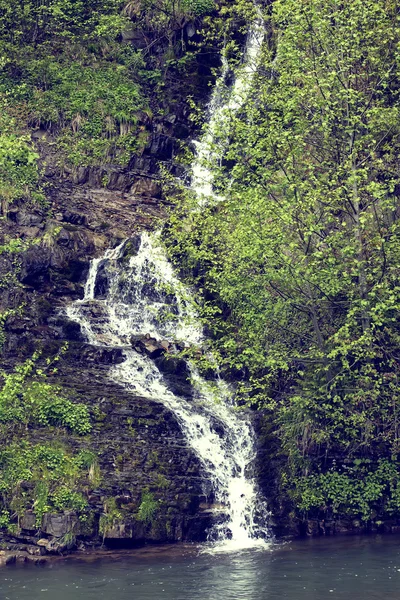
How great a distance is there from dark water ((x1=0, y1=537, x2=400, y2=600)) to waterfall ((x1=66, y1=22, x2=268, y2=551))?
207 cm

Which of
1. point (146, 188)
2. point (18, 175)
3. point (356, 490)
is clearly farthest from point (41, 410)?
point (146, 188)

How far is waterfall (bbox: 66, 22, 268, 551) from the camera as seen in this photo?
3131cm

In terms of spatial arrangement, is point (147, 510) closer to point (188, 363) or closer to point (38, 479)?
point (38, 479)

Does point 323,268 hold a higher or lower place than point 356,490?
higher

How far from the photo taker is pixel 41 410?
32.9 metres

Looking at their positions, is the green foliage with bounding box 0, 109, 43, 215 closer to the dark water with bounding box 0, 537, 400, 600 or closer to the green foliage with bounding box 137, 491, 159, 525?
the green foliage with bounding box 137, 491, 159, 525

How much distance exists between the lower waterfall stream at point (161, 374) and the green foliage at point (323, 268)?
1547 mm

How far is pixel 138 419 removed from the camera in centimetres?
3347

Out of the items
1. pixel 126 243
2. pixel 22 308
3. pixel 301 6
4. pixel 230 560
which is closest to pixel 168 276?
pixel 126 243

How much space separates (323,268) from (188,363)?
7736mm

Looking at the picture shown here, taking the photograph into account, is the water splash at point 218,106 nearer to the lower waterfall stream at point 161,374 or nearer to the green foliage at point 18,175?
the lower waterfall stream at point 161,374

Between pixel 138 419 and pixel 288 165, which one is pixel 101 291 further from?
pixel 288 165

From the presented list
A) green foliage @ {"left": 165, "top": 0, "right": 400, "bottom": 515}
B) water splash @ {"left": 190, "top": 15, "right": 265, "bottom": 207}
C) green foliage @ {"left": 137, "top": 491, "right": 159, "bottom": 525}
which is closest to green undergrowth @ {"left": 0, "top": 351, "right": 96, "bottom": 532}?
green foliage @ {"left": 137, "top": 491, "right": 159, "bottom": 525}

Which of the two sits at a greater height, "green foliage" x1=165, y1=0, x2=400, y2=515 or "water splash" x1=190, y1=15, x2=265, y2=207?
"water splash" x1=190, y1=15, x2=265, y2=207
